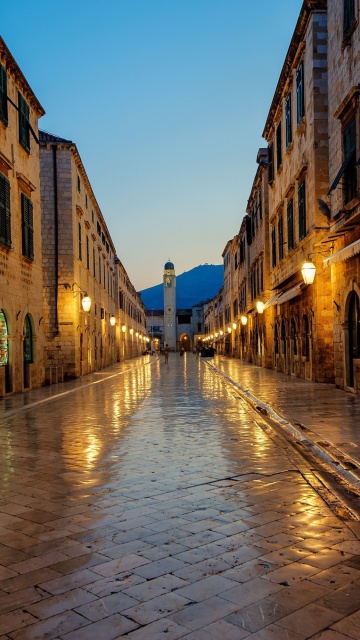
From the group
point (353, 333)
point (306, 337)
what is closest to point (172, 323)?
point (306, 337)

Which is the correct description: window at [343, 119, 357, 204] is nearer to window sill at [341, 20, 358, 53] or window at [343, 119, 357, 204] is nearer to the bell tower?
window sill at [341, 20, 358, 53]

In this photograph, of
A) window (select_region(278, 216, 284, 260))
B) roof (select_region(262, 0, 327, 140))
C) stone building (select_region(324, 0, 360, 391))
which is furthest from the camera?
window (select_region(278, 216, 284, 260))

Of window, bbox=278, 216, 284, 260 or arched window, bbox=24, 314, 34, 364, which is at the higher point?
window, bbox=278, 216, 284, 260

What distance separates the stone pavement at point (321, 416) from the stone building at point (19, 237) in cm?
709

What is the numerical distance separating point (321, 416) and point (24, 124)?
14286 mm

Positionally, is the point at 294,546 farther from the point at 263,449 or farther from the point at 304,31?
the point at 304,31

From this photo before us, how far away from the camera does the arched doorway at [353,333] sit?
14.9 metres

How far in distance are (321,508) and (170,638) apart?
2.66 m

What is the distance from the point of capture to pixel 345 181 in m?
15.3

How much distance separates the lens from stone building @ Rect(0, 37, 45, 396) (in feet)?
56.3

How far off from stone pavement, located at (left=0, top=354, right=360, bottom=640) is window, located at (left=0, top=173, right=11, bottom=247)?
9586mm

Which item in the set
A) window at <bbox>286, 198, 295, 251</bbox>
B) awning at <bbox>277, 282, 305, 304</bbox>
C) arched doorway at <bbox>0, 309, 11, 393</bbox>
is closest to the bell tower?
window at <bbox>286, 198, 295, 251</bbox>

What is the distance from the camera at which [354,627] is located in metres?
3.07

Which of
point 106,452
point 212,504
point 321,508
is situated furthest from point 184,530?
point 106,452
